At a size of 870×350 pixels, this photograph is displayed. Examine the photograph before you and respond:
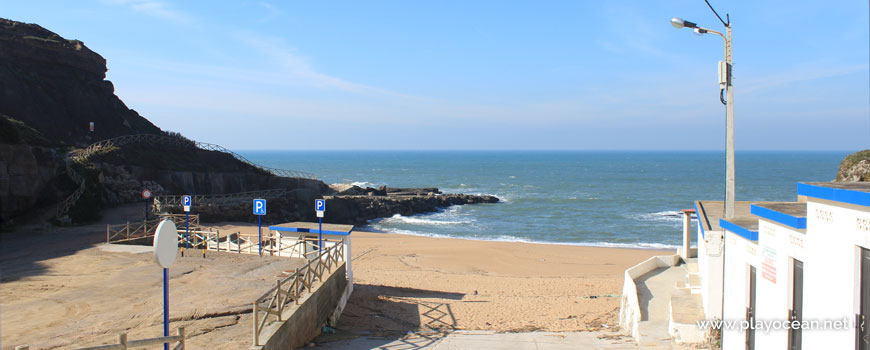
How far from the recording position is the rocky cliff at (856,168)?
27.8 m

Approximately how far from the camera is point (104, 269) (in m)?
16.0

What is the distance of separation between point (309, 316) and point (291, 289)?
87cm

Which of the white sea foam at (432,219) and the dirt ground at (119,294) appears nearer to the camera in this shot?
the dirt ground at (119,294)

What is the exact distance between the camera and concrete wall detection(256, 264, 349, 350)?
9.61 meters

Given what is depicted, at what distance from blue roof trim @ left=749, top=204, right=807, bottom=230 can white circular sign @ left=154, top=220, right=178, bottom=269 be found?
7.70m

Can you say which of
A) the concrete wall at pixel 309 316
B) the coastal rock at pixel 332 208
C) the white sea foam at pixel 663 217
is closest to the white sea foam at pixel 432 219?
the coastal rock at pixel 332 208

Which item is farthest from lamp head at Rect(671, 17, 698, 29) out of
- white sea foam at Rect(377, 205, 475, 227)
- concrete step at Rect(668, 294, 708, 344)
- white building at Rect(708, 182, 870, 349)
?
white sea foam at Rect(377, 205, 475, 227)

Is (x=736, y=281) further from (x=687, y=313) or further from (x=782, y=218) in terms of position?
(x=687, y=313)

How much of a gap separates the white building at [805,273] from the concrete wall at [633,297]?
11.0ft

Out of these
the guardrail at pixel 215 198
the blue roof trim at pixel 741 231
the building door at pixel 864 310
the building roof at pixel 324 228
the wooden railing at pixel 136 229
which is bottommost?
the wooden railing at pixel 136 229

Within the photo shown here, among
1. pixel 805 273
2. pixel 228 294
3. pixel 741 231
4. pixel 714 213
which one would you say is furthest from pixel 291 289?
pixel 714 213

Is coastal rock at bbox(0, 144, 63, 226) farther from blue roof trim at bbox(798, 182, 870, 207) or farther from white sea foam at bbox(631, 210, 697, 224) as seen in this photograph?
white sea foam at bbox(631, 210, 697, 224)

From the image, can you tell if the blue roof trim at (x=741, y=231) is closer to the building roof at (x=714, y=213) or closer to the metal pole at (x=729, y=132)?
the metal pole at (x=729, y=132)

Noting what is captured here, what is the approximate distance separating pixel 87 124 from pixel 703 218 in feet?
173
